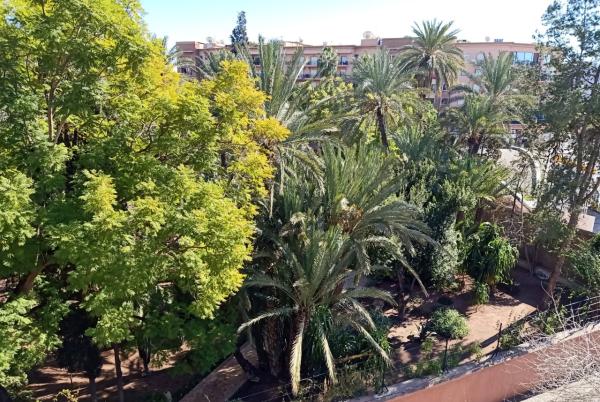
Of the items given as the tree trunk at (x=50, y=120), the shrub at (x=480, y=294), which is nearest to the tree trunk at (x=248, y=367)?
the tree trunk at (x=50, y=120)

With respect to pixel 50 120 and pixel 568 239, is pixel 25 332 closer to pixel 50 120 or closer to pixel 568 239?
pixel 50 120

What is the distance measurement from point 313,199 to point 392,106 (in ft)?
24.1

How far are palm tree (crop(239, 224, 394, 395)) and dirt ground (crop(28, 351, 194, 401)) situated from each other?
12.3ft

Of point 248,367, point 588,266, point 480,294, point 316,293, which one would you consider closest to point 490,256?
point 480,294

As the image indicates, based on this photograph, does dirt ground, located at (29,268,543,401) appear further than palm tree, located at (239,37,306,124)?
No

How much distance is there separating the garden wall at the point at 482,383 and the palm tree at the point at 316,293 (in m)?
1.07

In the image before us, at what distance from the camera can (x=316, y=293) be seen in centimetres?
1110

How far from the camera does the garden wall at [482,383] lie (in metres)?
10.7

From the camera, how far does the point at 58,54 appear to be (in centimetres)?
817

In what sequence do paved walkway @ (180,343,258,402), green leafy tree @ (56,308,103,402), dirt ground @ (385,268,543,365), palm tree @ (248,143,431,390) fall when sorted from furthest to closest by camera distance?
dirt ground @ (385,268,543,365), paved walkway @ (180,343,258,402), palm tree @ (248,143,431,390), green leafy tree @ (56,308,103,402)

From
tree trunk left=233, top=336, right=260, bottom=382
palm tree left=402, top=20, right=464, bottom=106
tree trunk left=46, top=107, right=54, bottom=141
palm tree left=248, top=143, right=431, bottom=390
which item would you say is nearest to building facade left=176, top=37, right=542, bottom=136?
palm tree left=402, top=20, right=464, bottom=106

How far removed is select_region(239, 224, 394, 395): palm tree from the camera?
414 inches

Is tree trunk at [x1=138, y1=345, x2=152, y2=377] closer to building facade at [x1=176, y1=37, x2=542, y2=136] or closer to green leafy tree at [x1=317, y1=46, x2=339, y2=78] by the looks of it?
green leafy tree at [x1=317, y1=46, x2=339, y2=78]

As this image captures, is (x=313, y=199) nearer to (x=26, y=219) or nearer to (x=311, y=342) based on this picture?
(x=311, y=342)
